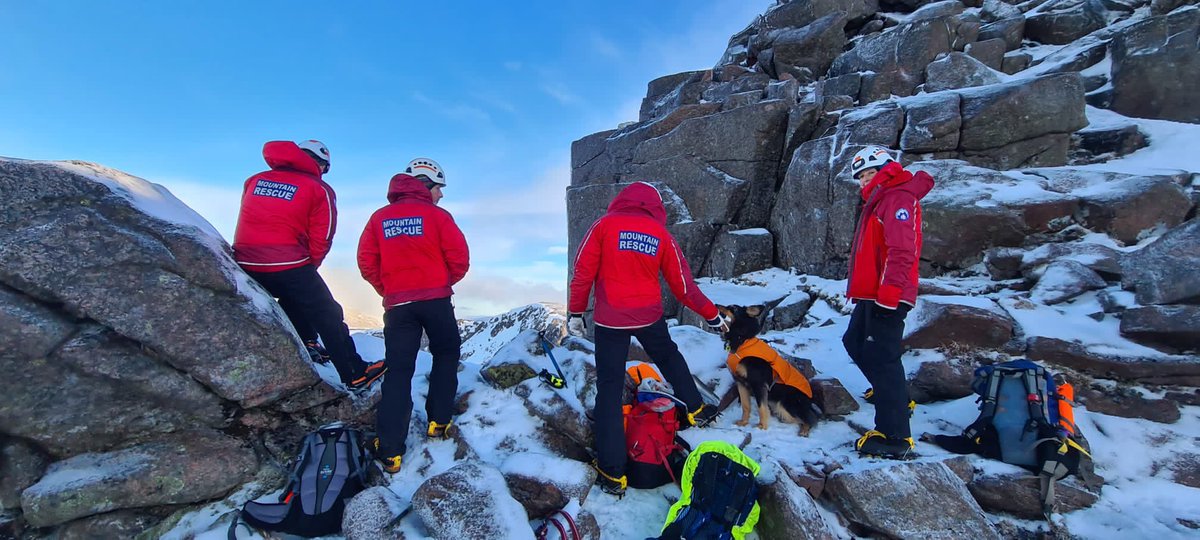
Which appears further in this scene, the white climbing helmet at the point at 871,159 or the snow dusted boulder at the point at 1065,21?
the snow dusted boulder at the point at 1065,21

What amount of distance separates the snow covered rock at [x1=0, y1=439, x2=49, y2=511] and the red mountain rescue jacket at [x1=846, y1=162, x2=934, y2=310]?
7384 millimetres

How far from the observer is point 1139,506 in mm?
4070

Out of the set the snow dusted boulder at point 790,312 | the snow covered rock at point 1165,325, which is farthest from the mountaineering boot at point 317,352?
the snow covered rock at point 1165,325

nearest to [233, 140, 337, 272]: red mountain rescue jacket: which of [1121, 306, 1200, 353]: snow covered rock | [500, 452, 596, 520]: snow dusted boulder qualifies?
[500, 452, 596, 520]: snow dusted boulder

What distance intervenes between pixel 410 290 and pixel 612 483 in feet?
8.56

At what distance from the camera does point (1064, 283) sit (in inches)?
272

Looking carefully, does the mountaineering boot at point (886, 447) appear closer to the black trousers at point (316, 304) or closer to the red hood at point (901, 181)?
the red hood at point (901, 181)

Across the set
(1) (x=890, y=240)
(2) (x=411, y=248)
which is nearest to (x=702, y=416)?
(1) (x=890, y=240)

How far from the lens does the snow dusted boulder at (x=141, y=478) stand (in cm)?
388

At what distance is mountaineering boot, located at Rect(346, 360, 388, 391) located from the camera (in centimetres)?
530

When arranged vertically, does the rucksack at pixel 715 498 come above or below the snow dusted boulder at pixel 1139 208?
below

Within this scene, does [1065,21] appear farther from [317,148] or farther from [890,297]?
[317,148]

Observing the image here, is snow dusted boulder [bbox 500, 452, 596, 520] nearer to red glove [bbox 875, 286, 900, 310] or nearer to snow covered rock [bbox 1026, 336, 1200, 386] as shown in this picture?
red glove [bbox 875, 286, 900, 310]

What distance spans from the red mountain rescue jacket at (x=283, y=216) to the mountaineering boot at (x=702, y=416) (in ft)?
14.4
